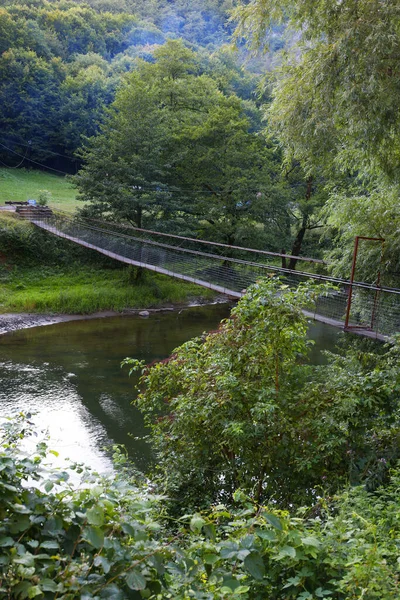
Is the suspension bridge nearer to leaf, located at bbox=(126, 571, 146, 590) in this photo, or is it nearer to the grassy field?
leaf, located at bbox=(126, 571, 146, 590)

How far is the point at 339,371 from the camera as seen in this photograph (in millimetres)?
4008

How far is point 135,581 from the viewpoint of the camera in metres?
1.39

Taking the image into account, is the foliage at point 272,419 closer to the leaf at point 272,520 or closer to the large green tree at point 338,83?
the leaf at point 272,520

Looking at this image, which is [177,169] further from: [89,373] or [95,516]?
[95,516]

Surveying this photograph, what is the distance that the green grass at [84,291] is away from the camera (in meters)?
12.9

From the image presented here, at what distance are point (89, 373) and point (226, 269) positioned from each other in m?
3.30

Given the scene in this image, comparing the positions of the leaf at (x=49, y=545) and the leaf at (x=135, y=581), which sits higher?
the leaf at (x=49, y=545)

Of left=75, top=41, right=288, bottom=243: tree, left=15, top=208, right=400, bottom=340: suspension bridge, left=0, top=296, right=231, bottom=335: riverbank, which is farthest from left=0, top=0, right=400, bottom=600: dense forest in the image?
left=0, top=296, right=231, bottom=335: riverbank

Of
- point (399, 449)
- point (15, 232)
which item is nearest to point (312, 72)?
point (399, 449)

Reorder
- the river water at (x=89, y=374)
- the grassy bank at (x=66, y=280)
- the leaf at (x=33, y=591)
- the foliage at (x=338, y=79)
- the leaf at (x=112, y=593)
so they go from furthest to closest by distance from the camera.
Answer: the grassy bank at (x=66, y=280), the river water at (x=89, y=374), the foliage at (x=338, y=79), the leaf at (x=112, y=593), the leaf at (x=33, y=591)

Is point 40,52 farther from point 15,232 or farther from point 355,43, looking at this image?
point 355,43

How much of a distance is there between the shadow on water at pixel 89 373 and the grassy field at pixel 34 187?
7773 mm

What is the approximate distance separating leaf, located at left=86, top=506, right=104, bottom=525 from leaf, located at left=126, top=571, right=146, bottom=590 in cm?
15

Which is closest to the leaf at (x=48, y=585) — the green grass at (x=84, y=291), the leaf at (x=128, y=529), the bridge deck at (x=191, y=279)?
the leaf at (x=128, y=529)
